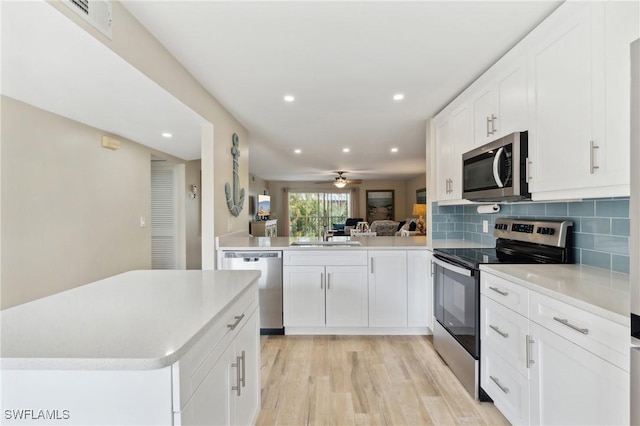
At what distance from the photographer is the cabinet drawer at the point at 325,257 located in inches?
121

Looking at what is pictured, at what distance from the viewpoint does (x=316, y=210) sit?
11195 millimetres

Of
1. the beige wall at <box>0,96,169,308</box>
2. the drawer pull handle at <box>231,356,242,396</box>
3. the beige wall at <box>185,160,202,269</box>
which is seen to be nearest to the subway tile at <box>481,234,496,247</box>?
the drawer pull handle at <box>231,356,242,396</box>

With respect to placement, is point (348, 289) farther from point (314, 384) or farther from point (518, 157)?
point (518, 157)

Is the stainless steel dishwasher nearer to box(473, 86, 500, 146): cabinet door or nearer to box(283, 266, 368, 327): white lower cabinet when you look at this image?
box(283, 266, 368, 327): white lower cabinet

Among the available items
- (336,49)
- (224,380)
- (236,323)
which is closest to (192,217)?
(336,49)

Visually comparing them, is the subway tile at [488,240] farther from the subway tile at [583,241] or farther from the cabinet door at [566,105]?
the cabinet door at [566,105]

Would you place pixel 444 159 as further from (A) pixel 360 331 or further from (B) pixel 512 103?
(A) pixel 360 331

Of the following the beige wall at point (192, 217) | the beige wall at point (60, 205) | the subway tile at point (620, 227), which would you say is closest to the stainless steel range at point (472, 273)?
the subway tile at point (620, 227)

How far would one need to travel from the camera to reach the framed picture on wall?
11.0 metres

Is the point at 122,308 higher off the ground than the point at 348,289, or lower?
higher

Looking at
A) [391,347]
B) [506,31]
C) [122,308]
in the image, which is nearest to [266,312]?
[391,347]

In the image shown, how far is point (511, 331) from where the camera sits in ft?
5.40

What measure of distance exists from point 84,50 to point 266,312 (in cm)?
251

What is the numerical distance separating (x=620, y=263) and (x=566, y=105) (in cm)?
86
